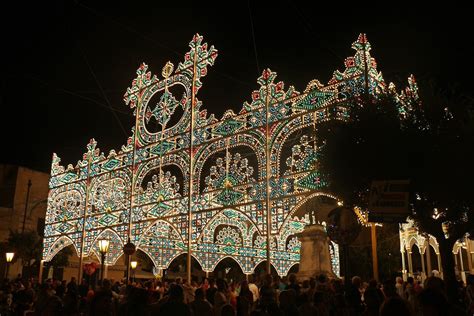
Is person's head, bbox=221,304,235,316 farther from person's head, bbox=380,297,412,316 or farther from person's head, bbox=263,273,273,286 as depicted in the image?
person's head, bbox=263,273,273,286

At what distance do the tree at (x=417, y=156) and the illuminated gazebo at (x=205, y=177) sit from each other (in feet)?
2.34

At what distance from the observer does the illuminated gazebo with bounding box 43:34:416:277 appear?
16781mm

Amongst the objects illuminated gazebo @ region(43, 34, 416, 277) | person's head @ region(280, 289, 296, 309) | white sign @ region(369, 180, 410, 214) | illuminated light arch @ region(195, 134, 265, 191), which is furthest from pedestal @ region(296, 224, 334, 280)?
person's head @ region(280, 289, 296, 309)

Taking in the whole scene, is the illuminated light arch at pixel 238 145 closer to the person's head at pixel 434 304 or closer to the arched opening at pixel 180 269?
the person's head at pixel 434 304

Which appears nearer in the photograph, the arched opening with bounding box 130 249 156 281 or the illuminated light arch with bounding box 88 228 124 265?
the illuminated light arch with bounding box 88 228 124 265

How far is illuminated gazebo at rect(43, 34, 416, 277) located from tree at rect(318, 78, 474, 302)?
0.71 meters

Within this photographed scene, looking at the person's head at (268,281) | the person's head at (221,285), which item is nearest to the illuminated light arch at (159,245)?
the person's head at (268,281)

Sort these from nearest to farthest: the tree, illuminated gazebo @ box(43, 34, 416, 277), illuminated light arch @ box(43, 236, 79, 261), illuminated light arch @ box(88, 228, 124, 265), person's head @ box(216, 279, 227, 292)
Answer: person's head @ box(216, 279, 227, 292) → the tree → illuminated gazebo @ box(43, 34, 416, 277) → illuminated light arch @ box(88, 228, 124, 265) → illuminated light arch @ box(43, 236, 79, 261)

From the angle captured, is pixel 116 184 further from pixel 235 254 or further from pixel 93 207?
pixel 235 254

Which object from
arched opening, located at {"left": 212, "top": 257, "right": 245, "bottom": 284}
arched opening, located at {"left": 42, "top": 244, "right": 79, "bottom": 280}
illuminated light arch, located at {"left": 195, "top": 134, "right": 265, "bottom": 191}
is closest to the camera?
illuminated light arch, located at {"left": 195, "top": 134, "right": 265, "bottom": 191}

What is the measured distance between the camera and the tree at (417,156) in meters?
11.7

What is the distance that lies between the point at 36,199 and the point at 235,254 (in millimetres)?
28273

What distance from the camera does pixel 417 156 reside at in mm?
11992

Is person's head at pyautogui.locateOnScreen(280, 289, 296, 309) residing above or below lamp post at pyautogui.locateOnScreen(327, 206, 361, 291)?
below
